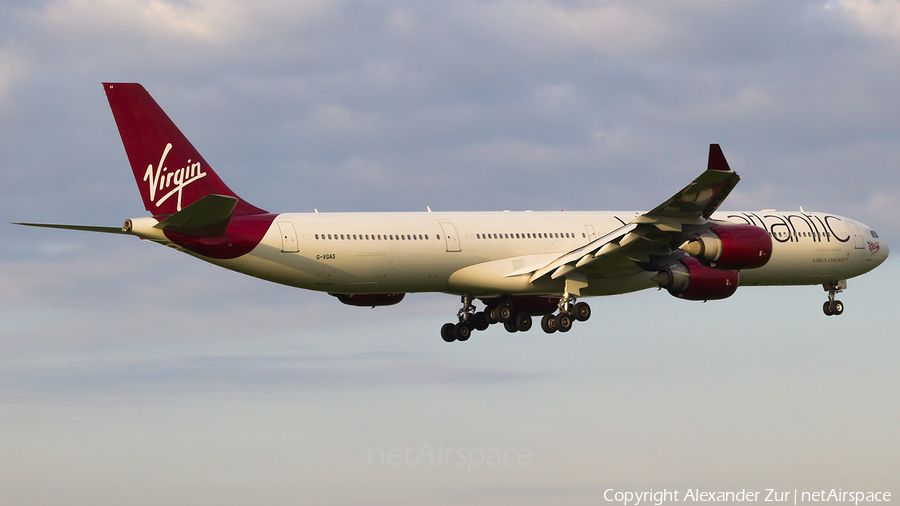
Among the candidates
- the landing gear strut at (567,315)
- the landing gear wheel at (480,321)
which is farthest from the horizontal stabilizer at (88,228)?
the landing gear strut at (567,315)

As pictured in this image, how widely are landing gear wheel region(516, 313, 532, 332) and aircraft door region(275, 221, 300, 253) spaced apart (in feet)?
37.1

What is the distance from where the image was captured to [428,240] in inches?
1549

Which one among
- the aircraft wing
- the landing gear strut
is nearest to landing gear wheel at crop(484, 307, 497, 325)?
the landing gear strut

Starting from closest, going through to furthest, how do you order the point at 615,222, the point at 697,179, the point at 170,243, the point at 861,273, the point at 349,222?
the point at 697,179
the point at 170,243
the point at 349,222
the point at 615,222
the point at 861,273

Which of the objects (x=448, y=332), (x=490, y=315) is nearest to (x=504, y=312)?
(x=490, y=315)

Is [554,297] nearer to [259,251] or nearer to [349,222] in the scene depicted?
[349,222]

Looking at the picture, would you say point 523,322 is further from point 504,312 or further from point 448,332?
point 448,332

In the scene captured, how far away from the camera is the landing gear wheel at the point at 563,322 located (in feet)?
131

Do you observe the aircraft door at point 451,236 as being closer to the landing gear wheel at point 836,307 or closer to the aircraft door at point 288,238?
the aircraft door at point 288,238

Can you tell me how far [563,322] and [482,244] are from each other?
14.4 feet

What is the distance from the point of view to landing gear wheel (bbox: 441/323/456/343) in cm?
4464

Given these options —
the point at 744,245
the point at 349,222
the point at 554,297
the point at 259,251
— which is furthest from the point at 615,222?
the point at 259,251

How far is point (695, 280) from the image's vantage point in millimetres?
39094

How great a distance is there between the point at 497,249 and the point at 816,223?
15283 mm
